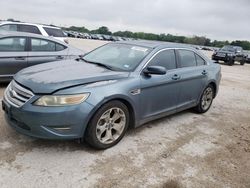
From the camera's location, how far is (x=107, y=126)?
151 inches

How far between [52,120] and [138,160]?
1234 mm

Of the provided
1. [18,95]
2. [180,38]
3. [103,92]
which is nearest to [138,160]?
[103,92]

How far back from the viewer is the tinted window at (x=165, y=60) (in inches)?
180

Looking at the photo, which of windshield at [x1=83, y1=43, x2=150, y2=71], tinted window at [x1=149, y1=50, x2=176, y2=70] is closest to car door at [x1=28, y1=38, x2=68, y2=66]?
windshield at [x1=83, y1=43, x2=150, y2=71]

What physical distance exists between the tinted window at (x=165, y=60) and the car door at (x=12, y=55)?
3455mm

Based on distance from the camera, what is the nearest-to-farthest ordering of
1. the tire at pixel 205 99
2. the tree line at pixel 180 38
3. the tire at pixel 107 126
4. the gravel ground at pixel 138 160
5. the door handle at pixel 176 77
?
the gravel ground at pixel 138 160 → the tire at pixel 107 126 → the door handle at pixel 176 77 → the tire at pixel 205 99 → the tree line at pixel 180 38

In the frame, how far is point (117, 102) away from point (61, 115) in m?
0.83

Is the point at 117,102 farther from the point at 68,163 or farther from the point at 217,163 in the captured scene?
the point at 217,163

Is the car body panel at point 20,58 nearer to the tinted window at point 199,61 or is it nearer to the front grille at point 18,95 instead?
the front grille at point 18,95

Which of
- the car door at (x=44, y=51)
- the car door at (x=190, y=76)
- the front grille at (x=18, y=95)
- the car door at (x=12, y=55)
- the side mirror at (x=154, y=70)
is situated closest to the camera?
the front grille at (x=18, y=95)

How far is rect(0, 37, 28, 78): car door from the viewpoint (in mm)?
6266

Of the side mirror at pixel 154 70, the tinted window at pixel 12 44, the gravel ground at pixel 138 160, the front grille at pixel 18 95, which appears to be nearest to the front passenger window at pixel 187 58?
the side mirror at pixel 154 70

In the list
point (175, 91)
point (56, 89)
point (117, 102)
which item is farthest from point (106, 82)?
point (175, 91)

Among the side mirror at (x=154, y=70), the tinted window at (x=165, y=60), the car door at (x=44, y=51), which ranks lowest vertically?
the car door at (x=44, y=51)
